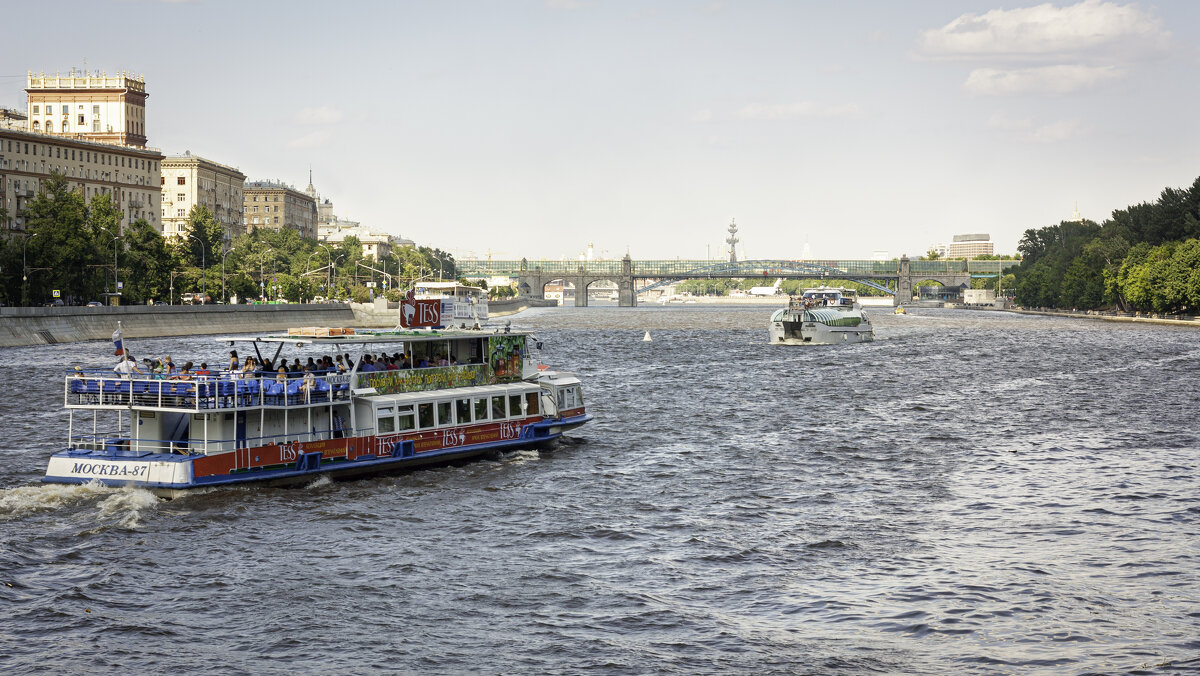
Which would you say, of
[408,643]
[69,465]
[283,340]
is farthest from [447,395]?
[408,643]

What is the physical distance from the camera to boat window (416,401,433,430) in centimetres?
4338

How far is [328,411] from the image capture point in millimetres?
41344

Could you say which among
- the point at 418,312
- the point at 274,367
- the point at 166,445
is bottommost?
the point at 166,445

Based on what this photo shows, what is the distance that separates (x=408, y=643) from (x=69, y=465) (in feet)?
56.6

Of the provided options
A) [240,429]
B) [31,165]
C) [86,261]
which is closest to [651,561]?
[240,429]

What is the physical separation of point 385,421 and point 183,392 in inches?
299

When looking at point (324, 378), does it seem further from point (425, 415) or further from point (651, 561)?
point (651, 561)

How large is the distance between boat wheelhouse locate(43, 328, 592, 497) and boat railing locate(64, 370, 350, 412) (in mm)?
45

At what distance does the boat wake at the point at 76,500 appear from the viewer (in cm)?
3528

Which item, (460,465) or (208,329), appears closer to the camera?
(460,465)

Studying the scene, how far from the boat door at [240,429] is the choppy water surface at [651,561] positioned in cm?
184

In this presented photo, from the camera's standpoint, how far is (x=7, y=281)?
416 feet

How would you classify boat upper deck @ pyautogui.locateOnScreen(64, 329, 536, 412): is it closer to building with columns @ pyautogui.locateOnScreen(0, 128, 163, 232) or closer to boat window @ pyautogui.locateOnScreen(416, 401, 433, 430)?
boat window @ pyautogui.locateOnScreen(416, 401, 433, 430)

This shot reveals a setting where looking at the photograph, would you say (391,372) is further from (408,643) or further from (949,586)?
(949,586)
